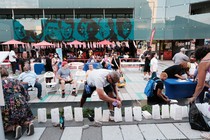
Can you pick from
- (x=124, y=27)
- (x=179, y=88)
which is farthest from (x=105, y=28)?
(x=179, y=88)

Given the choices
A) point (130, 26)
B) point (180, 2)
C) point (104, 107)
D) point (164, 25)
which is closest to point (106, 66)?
point (104, 107)

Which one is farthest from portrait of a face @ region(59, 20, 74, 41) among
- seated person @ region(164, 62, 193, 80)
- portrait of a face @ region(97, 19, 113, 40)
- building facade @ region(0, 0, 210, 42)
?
seated person @ region(164, 62, 193, 80)

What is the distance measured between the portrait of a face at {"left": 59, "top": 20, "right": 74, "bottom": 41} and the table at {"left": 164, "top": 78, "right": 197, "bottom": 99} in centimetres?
1498

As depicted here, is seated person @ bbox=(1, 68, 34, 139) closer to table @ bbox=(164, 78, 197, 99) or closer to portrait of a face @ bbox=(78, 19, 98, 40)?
table @ bbox=(164, 78, 197, 99)

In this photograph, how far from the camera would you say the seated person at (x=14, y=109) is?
320 centimetres

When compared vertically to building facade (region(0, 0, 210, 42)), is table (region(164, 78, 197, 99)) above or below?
below

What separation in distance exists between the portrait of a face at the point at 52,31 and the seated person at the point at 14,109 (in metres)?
15.9

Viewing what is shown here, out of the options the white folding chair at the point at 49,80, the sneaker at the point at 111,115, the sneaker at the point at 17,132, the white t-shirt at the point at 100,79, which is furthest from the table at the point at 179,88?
the white folding chair at the point at 49,80

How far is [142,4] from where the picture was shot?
65.4 ft

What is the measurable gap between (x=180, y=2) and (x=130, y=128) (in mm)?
19066

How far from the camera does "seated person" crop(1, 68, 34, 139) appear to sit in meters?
3.20

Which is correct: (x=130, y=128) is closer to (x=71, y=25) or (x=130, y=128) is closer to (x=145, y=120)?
(x=145, y=120)

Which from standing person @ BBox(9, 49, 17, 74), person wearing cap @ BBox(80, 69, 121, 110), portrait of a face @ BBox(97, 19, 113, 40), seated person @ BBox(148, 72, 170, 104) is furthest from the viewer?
portrait of a face @ BBox(97, 19, 113, 40)

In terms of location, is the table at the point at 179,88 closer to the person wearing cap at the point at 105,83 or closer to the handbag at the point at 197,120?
the handbag at the point at 197,120
